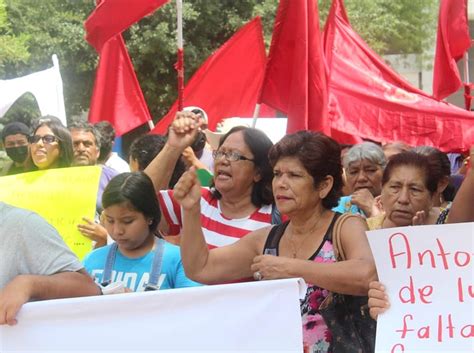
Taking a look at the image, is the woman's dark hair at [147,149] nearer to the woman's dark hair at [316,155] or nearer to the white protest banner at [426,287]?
the woman's dark hair at [316,155]

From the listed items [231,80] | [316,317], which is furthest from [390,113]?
[316,317]

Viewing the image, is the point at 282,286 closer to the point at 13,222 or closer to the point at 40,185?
the point at 13,222

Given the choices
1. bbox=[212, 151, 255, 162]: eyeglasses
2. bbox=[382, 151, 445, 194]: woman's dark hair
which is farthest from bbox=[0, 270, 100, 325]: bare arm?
bbox=[382, 151, 445, 194]: woman's dark hair

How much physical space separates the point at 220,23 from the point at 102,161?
43.2 feet

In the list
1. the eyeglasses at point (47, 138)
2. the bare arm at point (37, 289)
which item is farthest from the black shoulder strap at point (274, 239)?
the eyeglasses at point (47, 138)

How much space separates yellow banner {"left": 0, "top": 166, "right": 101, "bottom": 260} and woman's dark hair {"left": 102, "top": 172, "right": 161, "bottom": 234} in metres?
0.45

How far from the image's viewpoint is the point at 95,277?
382 cm

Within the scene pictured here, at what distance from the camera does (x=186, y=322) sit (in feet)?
9.92

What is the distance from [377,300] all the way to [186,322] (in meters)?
0.64

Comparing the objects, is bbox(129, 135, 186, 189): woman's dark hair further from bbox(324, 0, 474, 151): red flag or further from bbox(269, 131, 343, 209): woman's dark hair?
bbox(324, 0, 474, 151): red flag

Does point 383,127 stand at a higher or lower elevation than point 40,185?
higher

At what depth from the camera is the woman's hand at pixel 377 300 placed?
3.08 metres

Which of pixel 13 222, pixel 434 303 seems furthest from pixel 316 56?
pixel 13 222

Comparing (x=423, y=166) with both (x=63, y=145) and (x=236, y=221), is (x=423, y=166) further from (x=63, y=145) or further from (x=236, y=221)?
(x=63, y=145)
